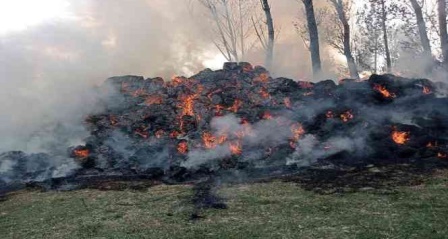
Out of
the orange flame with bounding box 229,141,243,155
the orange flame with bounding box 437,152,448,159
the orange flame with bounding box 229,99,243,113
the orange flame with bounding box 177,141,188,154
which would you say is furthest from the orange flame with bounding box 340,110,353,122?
the orange flame with bounding box 177,141,188,154

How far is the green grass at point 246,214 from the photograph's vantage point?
36.9ft

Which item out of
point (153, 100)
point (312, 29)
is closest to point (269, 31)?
point (312, 29)

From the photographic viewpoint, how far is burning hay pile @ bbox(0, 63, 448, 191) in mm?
18875

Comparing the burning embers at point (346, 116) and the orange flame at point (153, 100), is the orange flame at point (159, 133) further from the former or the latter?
the burning embers at point (346, 116)

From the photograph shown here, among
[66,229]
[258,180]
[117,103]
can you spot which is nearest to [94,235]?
[66,229]

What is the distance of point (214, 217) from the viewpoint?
42.5 ft

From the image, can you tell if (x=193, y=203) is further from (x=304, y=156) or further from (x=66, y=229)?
(x=304, y=156)

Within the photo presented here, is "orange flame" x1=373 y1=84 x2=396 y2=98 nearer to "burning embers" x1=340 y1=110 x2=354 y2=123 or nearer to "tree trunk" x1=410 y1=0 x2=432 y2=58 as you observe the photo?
"burning embers" x1=340 y1=110 x2=354 y2=123

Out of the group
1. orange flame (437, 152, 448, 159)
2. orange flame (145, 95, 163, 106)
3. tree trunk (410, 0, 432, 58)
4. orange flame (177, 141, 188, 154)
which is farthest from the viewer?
tree trunk (410, 0, 432, 58)

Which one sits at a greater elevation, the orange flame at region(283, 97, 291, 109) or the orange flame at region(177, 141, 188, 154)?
the orange flame at region(283, 97, 291, 109)

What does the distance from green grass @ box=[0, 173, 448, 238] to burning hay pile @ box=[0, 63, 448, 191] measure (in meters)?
3.04

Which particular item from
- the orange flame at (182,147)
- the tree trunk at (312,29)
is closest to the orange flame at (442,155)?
the orange flame at (182,147)

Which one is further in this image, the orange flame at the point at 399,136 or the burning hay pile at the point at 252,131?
the orange flame at the point at 399,136

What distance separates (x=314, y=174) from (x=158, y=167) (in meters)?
6.80
